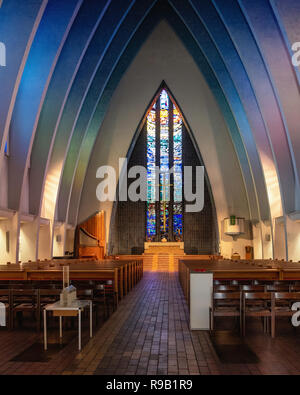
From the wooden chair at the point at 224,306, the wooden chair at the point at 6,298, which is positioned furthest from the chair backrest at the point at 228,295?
the wooden chair at the point at 6,298

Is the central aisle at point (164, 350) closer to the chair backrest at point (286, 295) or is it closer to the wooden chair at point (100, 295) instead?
the wooden chair at point (100, 295)

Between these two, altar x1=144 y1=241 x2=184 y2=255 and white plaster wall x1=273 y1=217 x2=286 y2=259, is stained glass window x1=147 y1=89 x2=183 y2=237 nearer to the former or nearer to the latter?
altar x1=144 y1=241 x2=184 y2=255

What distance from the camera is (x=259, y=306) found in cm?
610

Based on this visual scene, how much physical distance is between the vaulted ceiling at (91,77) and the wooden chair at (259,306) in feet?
20.7

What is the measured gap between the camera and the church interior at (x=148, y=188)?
500 centimetres

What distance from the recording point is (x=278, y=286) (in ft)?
20.1

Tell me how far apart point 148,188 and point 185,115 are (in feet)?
21.5

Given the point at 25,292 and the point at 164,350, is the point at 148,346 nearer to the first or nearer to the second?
the point at 164,350

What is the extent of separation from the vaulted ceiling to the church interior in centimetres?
5

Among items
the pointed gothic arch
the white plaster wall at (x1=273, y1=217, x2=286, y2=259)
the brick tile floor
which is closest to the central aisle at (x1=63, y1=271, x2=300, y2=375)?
the brick tile floor

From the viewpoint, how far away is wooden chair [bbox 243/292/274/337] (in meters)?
5.25

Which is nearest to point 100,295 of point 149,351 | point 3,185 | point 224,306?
point 224,306
